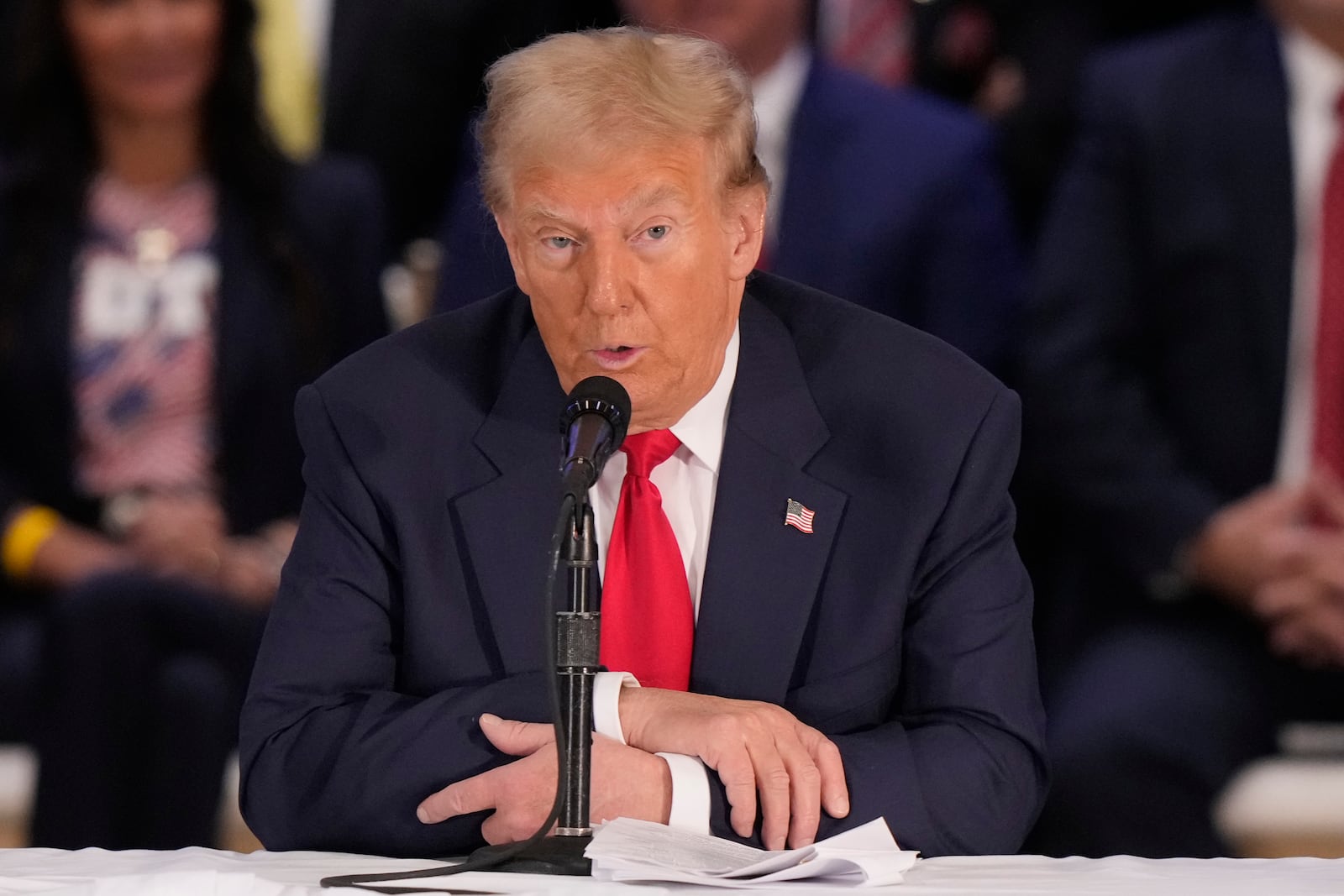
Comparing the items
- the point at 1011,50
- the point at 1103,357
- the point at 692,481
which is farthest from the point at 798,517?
the point at 1011,50

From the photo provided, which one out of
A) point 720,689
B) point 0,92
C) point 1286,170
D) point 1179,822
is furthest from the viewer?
point 0,92

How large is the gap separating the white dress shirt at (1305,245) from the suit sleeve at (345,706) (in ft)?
6.03

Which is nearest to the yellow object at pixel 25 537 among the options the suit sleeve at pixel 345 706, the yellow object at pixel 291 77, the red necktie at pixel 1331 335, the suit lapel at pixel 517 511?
the yellow object at pixel 291 77

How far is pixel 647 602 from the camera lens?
221 cm

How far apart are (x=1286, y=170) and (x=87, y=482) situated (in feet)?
7.41

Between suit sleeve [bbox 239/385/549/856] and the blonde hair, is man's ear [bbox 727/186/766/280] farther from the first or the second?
suit sleeve [bbox 239/385/549/856]

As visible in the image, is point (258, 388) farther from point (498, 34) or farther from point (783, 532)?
point (783, 532)

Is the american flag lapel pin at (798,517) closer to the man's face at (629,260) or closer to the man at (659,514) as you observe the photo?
the man at (659,514)

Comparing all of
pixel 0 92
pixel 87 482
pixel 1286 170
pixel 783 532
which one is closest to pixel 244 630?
pixel 87 482

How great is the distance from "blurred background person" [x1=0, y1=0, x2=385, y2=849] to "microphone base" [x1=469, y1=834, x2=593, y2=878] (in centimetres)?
169

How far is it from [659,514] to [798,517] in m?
0.16

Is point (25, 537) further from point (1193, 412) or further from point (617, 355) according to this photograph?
point (1193, 412)

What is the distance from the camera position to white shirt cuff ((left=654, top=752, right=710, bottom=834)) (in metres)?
1.93

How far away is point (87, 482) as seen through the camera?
12.0 feet
